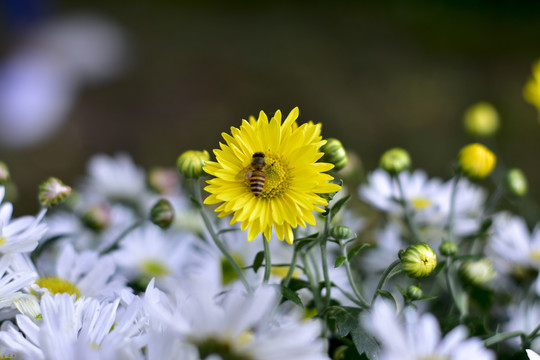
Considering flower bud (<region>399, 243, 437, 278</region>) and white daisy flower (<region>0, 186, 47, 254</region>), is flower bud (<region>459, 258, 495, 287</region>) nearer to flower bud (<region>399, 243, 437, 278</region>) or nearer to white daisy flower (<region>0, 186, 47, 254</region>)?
flower bud (<region>399, 243, 437, 278</region>)

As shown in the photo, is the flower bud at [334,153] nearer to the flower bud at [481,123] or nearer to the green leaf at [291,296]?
the green leaf at [291,296]

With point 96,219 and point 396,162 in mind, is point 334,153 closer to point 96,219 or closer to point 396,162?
point 396,162

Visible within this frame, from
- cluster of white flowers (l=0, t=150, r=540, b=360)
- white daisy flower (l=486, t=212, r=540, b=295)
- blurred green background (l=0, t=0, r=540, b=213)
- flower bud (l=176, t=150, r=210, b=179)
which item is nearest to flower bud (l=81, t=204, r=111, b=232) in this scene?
cluster of white flowers (l=0, t=150, r=540, b=360)

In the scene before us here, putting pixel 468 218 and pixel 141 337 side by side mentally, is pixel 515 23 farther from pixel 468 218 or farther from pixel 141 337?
pixel 141 337

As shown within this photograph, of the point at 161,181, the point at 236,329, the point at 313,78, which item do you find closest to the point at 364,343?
the point at 236,329

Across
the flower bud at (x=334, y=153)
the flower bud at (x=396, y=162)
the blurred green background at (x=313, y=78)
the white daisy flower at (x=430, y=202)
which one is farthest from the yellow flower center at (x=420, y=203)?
the blurred green background at (x=313, y=78)

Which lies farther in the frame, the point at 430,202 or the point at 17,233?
the point at 430,202

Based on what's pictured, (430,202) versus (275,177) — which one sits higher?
(430,202)
